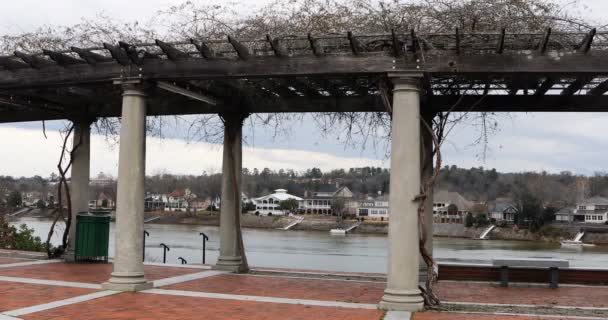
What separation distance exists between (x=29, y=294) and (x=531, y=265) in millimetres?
8094

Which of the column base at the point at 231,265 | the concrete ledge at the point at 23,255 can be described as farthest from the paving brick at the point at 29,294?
the concrete ledge at the point at 23,255

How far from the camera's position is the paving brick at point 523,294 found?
9.41 m

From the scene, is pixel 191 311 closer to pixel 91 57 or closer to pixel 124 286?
pixel 124 286

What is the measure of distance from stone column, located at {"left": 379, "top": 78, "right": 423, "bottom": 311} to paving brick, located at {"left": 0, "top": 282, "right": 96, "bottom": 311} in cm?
462

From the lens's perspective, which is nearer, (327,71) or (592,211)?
(327,71)

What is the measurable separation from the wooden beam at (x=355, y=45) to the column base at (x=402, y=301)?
3.33 meters

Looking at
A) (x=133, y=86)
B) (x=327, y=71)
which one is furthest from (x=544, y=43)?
(x=133, y=86)

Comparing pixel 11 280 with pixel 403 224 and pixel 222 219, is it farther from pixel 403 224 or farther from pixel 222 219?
pixel 403 224

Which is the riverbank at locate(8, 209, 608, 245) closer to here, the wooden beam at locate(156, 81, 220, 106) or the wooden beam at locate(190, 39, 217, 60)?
the wooden beam at locate(156, 81, 220, 106)

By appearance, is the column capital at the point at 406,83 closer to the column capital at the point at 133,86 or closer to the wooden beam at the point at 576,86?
the wooden beam at the point at 576,86

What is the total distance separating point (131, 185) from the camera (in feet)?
33.7

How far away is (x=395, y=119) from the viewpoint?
29.2ft

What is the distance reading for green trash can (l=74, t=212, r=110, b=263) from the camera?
13.6m

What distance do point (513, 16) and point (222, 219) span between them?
22.2ft
